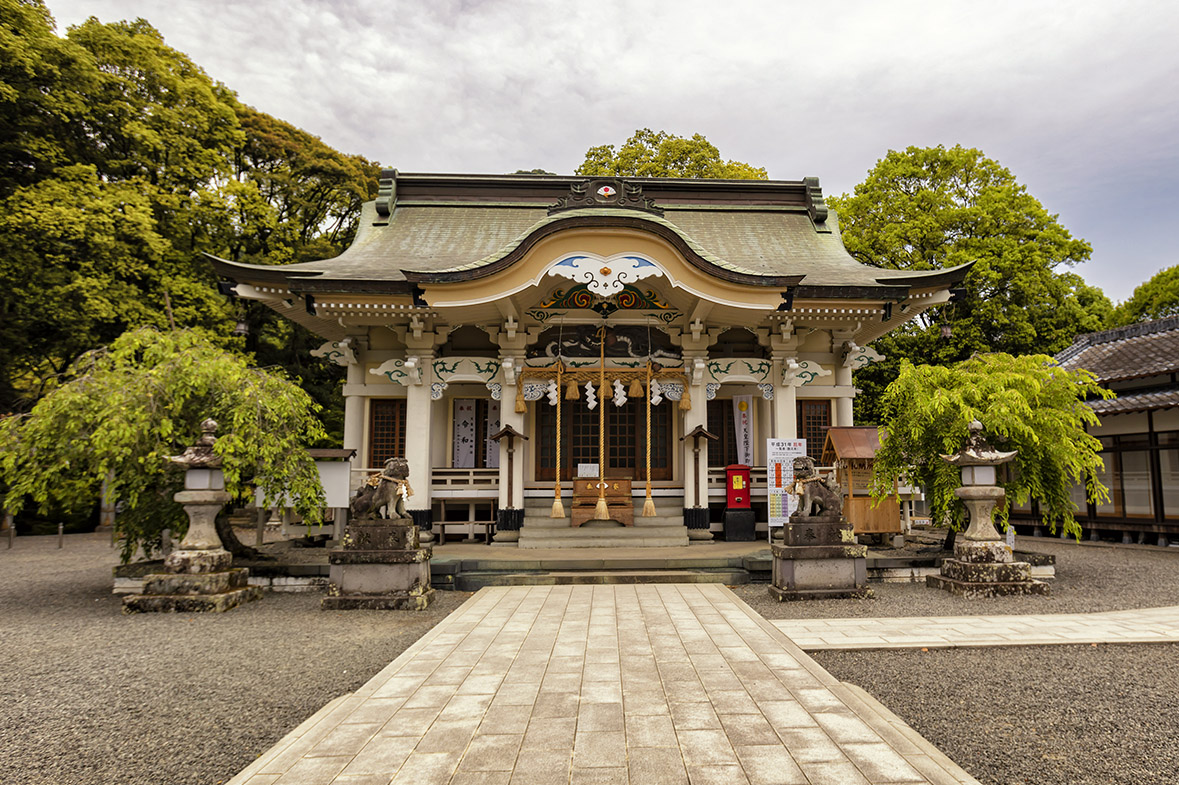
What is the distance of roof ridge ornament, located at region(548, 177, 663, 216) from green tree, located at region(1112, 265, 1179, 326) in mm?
23002

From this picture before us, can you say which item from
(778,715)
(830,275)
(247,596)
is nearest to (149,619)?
(247,596)

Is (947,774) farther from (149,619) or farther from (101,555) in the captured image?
(101,555)

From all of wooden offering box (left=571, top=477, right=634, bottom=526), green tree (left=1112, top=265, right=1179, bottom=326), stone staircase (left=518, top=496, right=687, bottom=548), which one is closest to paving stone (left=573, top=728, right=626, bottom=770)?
stone staircase (left=518, top=496, right=687, bottom=548)

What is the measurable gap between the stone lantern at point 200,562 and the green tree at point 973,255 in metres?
18.0

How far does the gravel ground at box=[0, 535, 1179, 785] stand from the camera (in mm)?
3580

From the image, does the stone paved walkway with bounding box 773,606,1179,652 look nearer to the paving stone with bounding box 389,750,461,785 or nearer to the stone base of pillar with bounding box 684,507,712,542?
the paving stone with bounding box 389,750,461,785

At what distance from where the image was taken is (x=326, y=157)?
22.0 m

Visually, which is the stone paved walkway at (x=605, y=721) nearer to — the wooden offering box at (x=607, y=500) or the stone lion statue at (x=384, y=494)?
the stone lion statue at (x=384, y=494)

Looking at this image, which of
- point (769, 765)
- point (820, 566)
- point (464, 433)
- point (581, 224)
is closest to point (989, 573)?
point (820, 566)

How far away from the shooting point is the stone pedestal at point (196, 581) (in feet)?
24.7

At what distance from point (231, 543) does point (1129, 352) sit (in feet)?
65.1

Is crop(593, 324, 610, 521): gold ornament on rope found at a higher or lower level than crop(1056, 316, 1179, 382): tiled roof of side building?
lower

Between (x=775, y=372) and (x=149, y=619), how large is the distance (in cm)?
1081

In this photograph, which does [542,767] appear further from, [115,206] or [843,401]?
[115,206]
